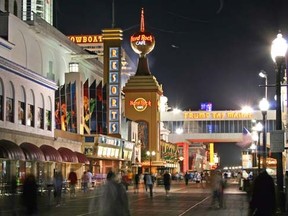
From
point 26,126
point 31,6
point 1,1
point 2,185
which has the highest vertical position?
point 31,6

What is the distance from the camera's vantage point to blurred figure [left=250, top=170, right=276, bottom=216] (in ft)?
43.2

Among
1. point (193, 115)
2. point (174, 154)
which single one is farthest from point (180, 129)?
Answer: point (174, 154)

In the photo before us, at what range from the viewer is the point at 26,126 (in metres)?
46.4

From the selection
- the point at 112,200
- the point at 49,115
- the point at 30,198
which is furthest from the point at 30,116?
the point at 112,200

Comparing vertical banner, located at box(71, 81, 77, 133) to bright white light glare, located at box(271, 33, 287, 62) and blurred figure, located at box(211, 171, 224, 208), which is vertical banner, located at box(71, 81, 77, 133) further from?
bright white light glare, located at box(271, 33, 287, 62)

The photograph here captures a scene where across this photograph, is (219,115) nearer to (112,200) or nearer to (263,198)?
(263,198)

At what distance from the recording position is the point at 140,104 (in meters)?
110

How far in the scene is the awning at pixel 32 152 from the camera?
140ft

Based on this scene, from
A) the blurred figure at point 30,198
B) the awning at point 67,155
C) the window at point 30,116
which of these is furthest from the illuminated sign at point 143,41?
the blurred figure at point 30,198

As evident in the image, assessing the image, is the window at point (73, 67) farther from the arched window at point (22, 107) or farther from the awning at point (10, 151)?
the awning at point (10, 151)

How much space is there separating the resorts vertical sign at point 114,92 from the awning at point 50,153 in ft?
94.3

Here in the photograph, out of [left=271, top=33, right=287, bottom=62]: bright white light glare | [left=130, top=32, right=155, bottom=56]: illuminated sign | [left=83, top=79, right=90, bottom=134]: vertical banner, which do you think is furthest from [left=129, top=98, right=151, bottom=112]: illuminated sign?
[left=271, top=33, right=287, bottom=62]: bright white light glare

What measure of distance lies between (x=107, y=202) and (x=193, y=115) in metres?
132

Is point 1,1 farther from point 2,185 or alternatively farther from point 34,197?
point 34,197
